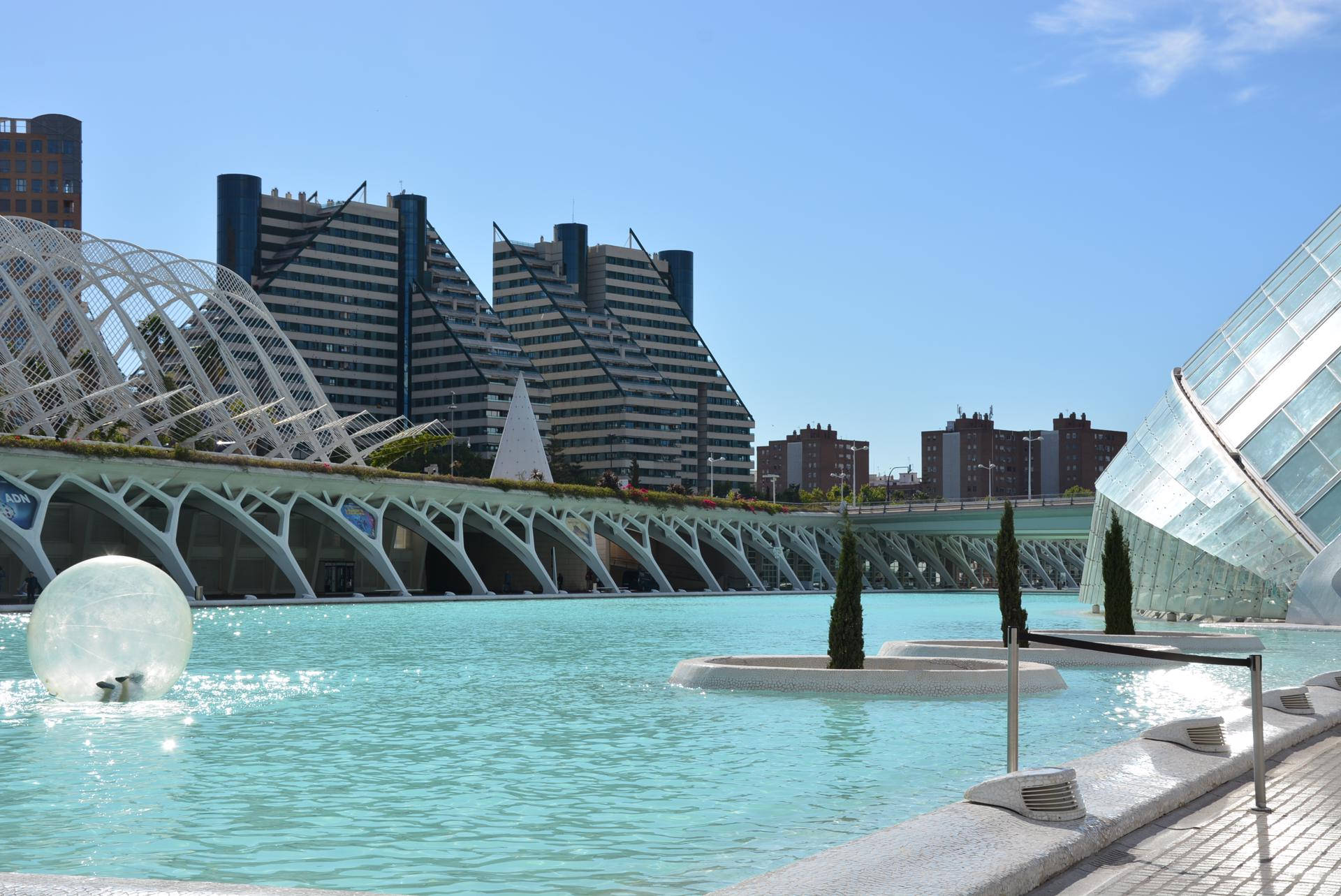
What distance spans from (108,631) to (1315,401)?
3066cm

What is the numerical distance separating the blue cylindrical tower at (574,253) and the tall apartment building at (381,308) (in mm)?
18741

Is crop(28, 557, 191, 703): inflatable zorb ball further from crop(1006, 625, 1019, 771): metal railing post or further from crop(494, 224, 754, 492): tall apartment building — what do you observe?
crop(494, 224, 754, 492): tall apartment building

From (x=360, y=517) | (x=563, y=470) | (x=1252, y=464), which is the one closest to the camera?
(x=1252, y=464)

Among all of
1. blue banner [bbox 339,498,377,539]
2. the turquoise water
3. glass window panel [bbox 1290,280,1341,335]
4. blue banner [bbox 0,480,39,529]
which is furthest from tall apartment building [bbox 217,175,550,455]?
the turquoise water

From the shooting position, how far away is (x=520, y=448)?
79000 mm

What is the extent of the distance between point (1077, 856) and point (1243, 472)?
32.3m

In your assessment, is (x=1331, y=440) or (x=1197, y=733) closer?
(x=1197, y=733)

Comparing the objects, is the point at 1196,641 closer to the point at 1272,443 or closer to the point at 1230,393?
the point at 1272,443

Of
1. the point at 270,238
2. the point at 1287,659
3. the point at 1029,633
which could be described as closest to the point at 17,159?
the point at 270,238

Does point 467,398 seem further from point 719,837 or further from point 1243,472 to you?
point 719,837

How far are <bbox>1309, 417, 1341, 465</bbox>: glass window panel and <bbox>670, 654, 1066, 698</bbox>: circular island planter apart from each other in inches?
808

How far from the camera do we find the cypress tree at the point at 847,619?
1833 centimetres

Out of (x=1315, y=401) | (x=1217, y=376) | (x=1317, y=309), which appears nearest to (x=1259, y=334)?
(x=1217, y=376)

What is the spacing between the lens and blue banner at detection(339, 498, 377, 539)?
190 feet
